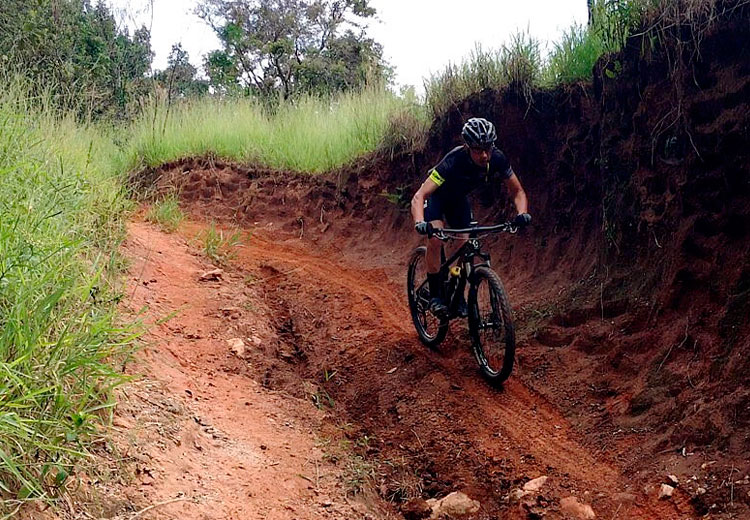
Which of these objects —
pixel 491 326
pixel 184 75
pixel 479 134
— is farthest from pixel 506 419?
pixel 184 75

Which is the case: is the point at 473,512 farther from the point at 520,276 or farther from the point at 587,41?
the point at 587,41

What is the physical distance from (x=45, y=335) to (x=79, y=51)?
11.8 m

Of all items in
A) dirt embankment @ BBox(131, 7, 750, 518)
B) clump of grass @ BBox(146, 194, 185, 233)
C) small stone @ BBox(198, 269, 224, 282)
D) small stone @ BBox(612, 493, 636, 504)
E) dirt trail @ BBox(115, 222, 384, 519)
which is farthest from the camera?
clump of grass @ BBox(146, 194, 185, 233)

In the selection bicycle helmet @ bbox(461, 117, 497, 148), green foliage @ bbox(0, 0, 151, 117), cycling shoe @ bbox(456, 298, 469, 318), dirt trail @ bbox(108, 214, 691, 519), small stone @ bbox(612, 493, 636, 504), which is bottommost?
small stone @ bbox(612, 493, 636, 504)

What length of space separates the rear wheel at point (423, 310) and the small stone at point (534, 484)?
1821 mm

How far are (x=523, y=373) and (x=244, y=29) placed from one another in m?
18.0

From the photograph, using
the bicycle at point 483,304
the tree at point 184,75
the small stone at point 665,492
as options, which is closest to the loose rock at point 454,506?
the small stone at point 665,492

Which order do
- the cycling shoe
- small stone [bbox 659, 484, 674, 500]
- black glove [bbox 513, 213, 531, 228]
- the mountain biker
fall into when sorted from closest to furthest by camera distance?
1. small stone [bbox 659, 484, 674, 500]
2. black glove [bbox 513, 213, 531, 228]
3. the mountain biker
4. the cycling shoe

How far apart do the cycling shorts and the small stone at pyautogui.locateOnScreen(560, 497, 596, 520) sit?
8.68ft

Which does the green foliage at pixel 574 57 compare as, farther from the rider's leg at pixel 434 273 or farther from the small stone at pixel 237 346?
the small stone at pixel 237 346

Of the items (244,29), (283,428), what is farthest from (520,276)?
(244,29)

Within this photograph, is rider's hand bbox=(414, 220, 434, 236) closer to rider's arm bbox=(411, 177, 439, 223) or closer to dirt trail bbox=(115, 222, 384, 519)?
rider's arm bbox=(411, 177, 439, 223)

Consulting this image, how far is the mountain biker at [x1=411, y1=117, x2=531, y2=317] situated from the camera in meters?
5.04

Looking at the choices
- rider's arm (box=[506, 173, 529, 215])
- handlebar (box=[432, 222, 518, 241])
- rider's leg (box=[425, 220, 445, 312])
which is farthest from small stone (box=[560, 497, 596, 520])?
rider's arm (box=[506, 173, 529, 215])
